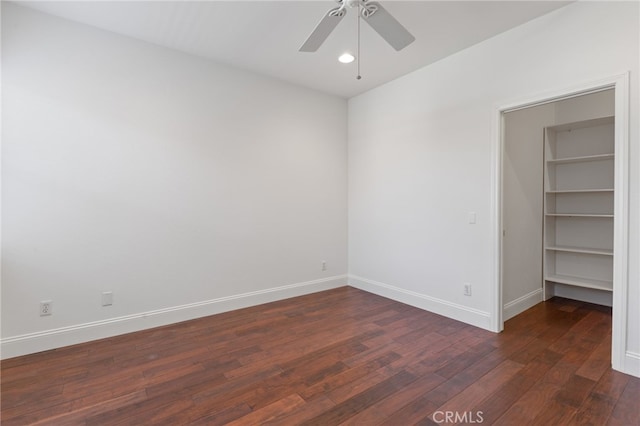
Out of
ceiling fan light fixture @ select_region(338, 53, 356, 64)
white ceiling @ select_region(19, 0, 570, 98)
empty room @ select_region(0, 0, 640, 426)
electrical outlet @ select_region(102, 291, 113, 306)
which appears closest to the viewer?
empty room @ select_region(0, 0, 640, 426)

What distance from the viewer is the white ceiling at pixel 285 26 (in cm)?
251

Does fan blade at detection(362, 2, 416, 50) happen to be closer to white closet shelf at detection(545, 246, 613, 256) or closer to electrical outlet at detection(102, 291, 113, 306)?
electrical outlet at detection(102, 291, 113, 306)

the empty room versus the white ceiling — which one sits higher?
the white ceiling

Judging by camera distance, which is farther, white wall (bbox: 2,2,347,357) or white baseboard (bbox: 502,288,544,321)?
white baseboard (bbox: 502,288,544,321)

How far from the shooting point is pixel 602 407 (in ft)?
6.21

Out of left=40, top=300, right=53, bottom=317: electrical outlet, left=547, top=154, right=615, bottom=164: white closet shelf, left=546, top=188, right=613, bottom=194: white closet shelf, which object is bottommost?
left=40, top=300, right=53, bottom=317: electrical outlet

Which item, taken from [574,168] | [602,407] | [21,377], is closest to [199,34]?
[21,377]

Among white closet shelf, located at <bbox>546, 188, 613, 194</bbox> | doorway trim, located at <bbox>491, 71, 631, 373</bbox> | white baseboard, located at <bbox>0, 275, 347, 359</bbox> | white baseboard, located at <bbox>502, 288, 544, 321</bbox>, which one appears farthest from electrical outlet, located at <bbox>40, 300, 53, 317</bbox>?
white closet shelf, located at <bbox>546, 188, 613, 194</bbox>

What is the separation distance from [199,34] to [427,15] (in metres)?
2.09

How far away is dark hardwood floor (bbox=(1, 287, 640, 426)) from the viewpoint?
A: 185 centimetres

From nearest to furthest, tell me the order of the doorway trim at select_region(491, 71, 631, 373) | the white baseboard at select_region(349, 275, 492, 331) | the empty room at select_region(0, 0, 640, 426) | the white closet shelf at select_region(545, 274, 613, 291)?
the empty room at select_region(0, 0, 640, 426) < the doorway trim at select_region(491, 71, 631, 373) < the white baseboard at select_region(349, 275, 492, 331) < the white closet shelf at select_region(545, 274, 613, 291)

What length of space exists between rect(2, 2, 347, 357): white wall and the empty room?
2 centimetres

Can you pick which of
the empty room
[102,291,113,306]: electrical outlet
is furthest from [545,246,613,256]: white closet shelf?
[102,291,113,306]: electrical outlet

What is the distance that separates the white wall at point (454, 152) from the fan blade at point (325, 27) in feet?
6.40
